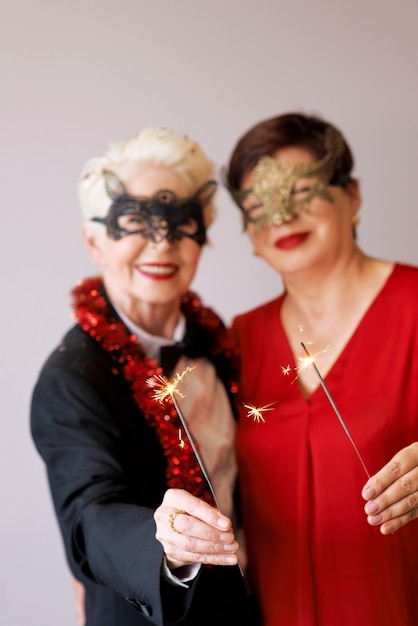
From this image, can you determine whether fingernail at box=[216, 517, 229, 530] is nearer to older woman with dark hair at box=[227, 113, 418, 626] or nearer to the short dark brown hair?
older woman with dark hair at box=[227, 113, 418, 626]

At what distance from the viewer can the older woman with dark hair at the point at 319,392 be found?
1.30 meters

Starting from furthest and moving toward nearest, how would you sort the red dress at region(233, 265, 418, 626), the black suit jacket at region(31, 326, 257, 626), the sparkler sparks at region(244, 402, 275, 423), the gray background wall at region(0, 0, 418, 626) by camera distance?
1. the gray background wall at region(0, 0, 418, 626)
2. the sparkler sparks at region(244, 402, 275, 423)
3. the red dress at region(233, 265, 418, 626)
4. the black suit jacket at region(31, 326, 257, 626)

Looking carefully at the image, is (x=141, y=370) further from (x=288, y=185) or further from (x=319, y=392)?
(x=288, y=185)

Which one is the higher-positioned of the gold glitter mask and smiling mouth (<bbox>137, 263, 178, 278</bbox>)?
the gold glitter mask

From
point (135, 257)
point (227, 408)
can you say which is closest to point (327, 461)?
point (227, 408)

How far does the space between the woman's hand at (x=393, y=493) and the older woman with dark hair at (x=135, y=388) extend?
0.87ft

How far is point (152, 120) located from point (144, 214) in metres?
0.65

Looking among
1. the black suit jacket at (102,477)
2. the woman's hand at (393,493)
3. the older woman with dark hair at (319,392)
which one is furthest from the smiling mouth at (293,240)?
Result: the woman's hand at (393,493)

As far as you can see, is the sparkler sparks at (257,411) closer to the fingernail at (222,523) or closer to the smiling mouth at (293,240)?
the smiling mouth at (293,240)

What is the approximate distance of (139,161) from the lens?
4.81ft

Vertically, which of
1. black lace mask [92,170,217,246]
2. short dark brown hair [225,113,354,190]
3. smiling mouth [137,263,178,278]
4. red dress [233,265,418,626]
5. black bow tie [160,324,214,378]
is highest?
short dark brown hair [225,113,354,190]

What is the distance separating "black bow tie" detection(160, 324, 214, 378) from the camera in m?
1.47

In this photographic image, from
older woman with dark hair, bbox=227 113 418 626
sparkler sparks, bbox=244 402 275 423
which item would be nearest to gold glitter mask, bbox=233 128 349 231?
older woman with dark hair, bbox=227 113 418 626

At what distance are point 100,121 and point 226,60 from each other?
0.35m
